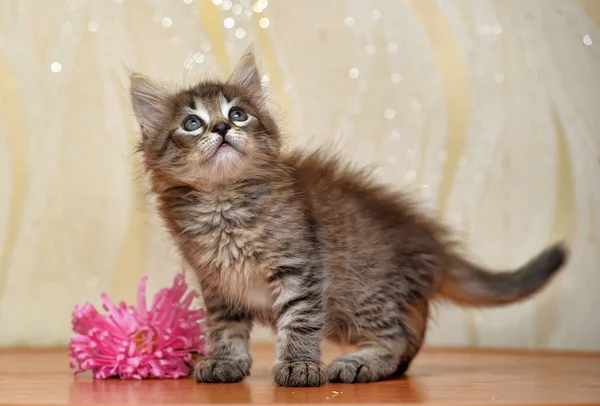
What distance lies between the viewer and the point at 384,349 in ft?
5.61

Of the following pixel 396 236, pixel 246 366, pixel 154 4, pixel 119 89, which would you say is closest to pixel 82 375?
pixel 246 366

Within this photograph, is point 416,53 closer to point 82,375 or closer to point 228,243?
point 228,243

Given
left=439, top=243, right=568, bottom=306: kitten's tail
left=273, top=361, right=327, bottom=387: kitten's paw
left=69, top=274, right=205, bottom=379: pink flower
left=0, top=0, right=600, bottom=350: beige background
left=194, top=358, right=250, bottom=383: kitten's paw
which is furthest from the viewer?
left=0, top=0, right=600, bottom=350: beige background

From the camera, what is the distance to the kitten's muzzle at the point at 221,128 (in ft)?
5.11

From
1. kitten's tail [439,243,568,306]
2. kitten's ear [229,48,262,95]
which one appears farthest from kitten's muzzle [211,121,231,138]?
kitten's tail [439,243,568,306]

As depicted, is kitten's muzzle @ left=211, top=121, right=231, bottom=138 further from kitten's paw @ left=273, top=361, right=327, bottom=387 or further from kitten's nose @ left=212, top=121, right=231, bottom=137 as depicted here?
kitten's paw @ left=273, top=361, right=327, bottom=387

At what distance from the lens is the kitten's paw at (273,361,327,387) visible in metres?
1.49

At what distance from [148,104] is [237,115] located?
20 centimetres

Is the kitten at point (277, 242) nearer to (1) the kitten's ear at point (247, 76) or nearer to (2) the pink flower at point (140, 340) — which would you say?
(1) the kitten's ear at point (247, 76)

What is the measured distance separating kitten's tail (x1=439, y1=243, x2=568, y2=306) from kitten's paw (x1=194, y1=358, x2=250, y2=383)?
0.52 meters

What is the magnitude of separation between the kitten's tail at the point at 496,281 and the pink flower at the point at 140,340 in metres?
0.57

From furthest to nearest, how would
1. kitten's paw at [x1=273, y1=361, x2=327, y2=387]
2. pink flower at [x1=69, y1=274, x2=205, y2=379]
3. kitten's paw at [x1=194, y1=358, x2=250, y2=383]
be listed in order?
pink flower at [x1=69, y1=274, x2=205, y2=379] < kitten's paw at [x1=194, y1=358, x2=250, y2=383] < kitten's paw at [x1=273, y1=361, x2=327, y2=387]

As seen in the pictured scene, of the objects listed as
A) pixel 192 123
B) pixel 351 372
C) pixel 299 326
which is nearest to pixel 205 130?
pixel 192 123

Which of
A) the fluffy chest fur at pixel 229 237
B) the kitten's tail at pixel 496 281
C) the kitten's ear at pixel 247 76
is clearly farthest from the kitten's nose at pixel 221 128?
the kitten's tail at pixel 496 281
